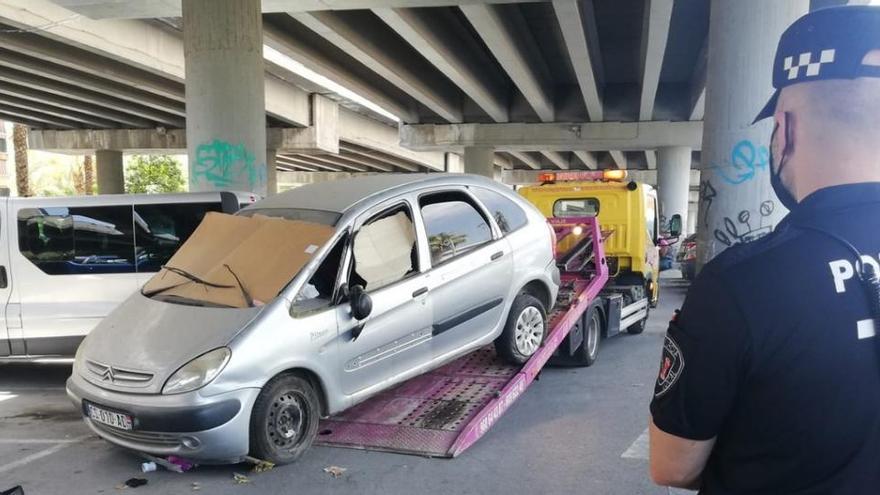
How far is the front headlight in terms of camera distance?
4.08 metres

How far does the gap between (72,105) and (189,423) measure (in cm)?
2412

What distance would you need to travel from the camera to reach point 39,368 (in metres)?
7.98

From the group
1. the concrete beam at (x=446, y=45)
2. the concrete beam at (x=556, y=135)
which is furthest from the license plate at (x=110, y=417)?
the concrete beam at (x=556, y=135)

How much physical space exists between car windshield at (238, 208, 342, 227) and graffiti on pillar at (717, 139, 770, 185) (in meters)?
3.68

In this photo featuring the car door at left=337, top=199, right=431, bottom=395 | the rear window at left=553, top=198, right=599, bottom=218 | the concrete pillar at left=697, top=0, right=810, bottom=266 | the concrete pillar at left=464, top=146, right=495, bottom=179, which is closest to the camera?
the car door at left=337, top=199, right=431, bottom=395

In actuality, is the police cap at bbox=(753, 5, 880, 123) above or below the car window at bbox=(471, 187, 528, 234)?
above

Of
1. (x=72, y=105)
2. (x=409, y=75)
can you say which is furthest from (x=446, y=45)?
(x=72, y=105)

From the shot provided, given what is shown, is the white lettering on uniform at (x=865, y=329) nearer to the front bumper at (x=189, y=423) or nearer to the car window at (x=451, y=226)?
the front bumper at (x=189, y=423)

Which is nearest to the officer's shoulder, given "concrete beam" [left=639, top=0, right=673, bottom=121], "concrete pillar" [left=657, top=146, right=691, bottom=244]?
"concrete beam" [left=639, top=0, right=673, bottom=121]

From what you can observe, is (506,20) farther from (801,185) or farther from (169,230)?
(801,185)

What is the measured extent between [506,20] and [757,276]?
14349 mm

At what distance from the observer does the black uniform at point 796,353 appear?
4.28 feet

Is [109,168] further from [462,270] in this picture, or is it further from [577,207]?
[462,270]

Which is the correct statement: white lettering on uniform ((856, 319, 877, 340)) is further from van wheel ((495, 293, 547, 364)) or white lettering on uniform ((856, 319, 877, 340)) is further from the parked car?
the parked car
